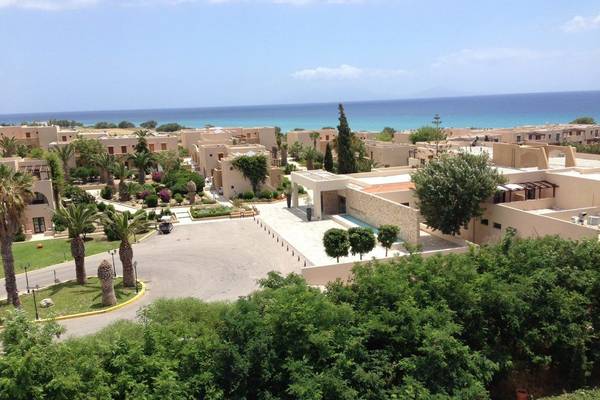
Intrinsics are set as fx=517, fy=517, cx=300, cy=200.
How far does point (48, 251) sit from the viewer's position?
3538 cm

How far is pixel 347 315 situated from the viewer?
1456 centimetres

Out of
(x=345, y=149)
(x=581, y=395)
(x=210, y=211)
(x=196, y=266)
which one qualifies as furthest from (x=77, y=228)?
(x=345, y=149)

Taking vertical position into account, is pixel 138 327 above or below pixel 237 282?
above

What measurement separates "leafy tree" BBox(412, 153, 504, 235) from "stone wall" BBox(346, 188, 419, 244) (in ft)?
3.97

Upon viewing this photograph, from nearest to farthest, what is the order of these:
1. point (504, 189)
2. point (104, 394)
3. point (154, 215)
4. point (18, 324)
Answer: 1. point (104, 394)
2. point (18, 324)
3. point (504, 189)
4. point (154, 215)

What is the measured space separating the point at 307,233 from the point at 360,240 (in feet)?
32.5

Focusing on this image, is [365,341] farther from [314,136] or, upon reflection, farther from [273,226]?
[314,136]

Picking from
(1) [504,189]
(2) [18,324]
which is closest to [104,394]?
(2) [18,324]

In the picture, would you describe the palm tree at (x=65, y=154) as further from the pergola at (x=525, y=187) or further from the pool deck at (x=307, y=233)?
the pergola at (x=525, y=187)

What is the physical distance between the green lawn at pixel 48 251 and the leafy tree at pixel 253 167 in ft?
55.0

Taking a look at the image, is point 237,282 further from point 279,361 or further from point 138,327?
point 279,361

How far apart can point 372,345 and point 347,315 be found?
1.28m

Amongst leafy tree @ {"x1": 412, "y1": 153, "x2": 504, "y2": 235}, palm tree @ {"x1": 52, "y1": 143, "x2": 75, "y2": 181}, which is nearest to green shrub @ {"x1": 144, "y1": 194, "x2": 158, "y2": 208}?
palm tree @ {"x1": 52, "y1": 143, "x2": 75, "y2": 181}

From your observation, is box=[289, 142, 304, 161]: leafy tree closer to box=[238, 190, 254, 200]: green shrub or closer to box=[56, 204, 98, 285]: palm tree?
box=[238, 190, 254, 200]: green shrub
